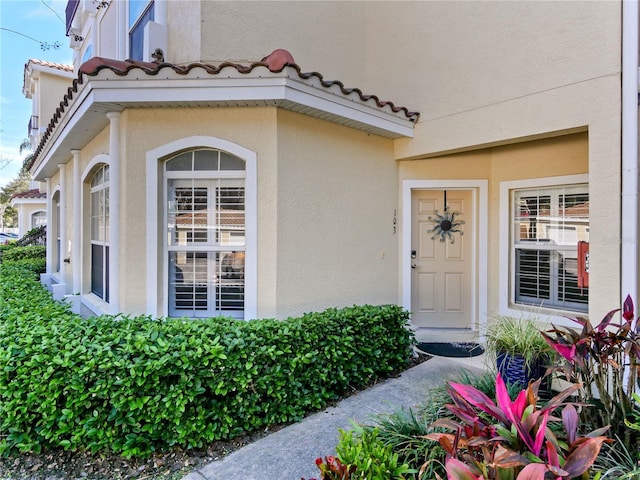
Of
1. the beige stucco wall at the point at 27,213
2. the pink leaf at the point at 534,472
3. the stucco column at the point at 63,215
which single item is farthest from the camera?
the beige stucco wall at the point at 27,213

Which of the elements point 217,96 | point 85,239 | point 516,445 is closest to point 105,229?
point 85,239

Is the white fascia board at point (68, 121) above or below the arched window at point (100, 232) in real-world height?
above

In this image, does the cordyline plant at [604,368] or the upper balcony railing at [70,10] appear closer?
the cordyline plant at [604,368]

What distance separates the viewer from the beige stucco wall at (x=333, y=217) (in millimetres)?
4887

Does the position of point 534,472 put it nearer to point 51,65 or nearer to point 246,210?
point 246,210

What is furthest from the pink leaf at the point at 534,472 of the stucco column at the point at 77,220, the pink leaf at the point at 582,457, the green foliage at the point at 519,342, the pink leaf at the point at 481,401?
the stucco column at the point at 77,220

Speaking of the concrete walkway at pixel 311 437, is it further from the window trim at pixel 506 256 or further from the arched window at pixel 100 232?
the arched window at pixel 100 232

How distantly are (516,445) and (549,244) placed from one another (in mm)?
4703

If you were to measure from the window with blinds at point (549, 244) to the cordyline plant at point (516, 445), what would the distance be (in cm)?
393

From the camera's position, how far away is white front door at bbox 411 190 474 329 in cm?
657

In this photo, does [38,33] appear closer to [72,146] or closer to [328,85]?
[72,146]

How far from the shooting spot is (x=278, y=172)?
4.77 m

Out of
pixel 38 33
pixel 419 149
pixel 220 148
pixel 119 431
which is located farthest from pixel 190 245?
pixel 38 33

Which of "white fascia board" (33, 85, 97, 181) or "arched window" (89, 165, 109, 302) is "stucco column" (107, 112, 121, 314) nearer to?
"white fascia board" (33, 85, 97, 181)
